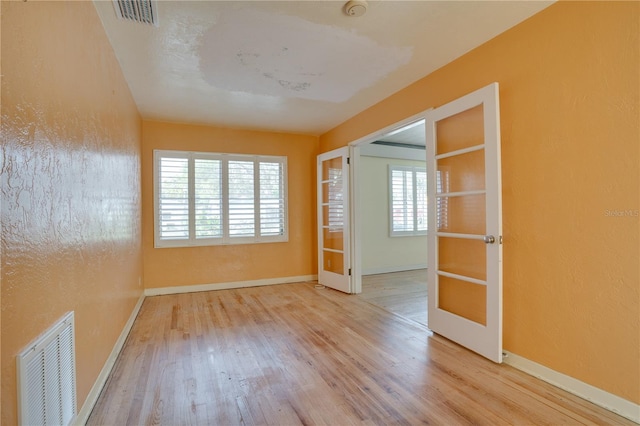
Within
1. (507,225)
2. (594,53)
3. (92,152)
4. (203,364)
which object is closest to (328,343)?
(203,364)

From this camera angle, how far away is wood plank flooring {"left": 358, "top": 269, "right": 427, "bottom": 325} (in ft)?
11.9

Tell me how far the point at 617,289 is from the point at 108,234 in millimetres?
3367

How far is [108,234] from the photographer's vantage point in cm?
230

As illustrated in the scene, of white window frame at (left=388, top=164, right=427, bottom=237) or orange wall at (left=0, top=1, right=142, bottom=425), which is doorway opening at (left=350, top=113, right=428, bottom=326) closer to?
white window frame at (left=388, top=164, right=427, bottom=237)

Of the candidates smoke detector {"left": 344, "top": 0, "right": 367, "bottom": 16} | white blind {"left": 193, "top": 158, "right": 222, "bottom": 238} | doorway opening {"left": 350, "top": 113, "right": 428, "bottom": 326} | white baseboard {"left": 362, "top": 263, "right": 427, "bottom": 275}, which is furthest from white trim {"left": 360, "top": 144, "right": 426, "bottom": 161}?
smoke detector {"left": 344, "top": 0, "right": 367, "bottom": 16}

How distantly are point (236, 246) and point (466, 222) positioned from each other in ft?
11.5

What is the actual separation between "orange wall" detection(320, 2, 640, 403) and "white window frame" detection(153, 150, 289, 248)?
3.50m

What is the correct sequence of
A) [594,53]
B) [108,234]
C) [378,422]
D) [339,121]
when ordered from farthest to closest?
1. [339,121]
2. [108,234]
3. [594,53]
4. [378,422]

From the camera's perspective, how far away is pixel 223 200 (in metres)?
4.79

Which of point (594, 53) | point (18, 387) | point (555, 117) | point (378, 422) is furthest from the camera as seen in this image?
point (555, 117)

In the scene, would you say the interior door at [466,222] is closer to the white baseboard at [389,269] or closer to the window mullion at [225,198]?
the white baseboard at [389,269]

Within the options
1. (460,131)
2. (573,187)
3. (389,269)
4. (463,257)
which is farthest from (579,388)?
(389,269)

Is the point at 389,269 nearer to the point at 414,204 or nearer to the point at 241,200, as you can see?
the point at 414,204

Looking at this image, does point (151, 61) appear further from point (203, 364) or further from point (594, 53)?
point (594, 53)
